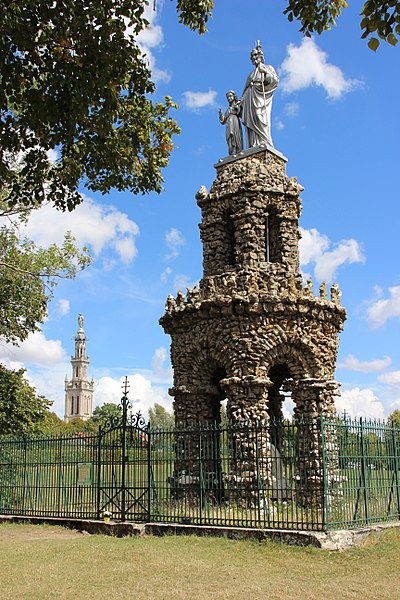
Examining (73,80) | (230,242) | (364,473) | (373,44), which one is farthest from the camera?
(230,242)

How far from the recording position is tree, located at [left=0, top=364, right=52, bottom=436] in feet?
77.4

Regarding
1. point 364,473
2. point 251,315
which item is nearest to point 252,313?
point 251,315

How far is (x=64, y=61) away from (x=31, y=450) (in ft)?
37.3

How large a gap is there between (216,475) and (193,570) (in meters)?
4.63

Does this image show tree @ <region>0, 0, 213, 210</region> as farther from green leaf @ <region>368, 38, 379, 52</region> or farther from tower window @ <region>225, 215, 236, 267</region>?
tower window @ <region>225, 215, 236, 267</region>

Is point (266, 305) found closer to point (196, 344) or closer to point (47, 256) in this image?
point (196, 344)

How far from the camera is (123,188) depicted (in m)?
12.4

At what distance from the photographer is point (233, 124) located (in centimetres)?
2034

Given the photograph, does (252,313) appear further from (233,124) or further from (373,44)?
(373,44)

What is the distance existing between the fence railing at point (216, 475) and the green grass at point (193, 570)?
945 mm

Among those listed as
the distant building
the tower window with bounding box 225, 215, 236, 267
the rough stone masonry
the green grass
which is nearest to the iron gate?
the green grass

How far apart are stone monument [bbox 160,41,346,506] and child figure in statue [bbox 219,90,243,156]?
44cm

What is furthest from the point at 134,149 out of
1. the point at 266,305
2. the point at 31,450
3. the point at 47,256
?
the point at 47,256

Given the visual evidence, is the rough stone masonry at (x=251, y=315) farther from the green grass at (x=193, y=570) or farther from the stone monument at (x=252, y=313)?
the green grass at (x=193, y=570)
